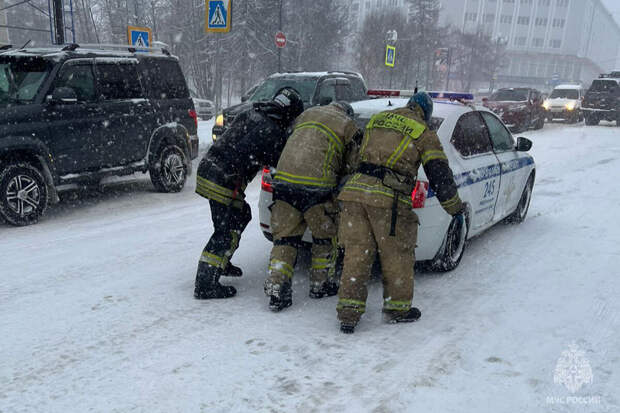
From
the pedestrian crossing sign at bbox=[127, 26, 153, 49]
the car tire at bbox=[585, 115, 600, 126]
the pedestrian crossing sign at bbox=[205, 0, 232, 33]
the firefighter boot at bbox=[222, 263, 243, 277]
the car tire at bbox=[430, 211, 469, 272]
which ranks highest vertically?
the pedestrian crossing sign at bbox=[205, 0, 232, 33]

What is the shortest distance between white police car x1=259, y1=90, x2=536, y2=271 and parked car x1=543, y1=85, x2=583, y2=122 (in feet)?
63.6

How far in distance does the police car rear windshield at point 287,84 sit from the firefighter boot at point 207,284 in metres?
6.44

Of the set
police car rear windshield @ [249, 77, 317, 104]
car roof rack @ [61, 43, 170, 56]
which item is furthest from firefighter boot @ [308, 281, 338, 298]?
police car rear windshield @ [249, 77, 317, 104]

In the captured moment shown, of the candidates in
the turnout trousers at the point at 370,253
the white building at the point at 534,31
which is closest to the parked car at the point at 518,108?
the turnout trousers at the point at 370,253

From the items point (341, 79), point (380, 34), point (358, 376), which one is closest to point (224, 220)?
point (358, 376)

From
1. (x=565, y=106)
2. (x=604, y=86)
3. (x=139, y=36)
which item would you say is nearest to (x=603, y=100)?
(x=604, y=86)

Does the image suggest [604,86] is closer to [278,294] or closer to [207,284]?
[278,294]

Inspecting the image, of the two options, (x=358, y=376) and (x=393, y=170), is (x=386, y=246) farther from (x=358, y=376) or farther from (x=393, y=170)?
(x=358, y=376)

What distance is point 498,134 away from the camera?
19.8 feet

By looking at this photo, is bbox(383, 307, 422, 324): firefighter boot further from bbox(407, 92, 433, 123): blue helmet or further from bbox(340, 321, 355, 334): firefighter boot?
bbox(407, 92, 433, 123): blue helmet

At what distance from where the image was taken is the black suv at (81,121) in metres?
6.24

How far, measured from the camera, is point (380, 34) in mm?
46344

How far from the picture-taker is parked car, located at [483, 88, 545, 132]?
1850 centimetres

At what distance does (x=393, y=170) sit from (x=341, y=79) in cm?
783
